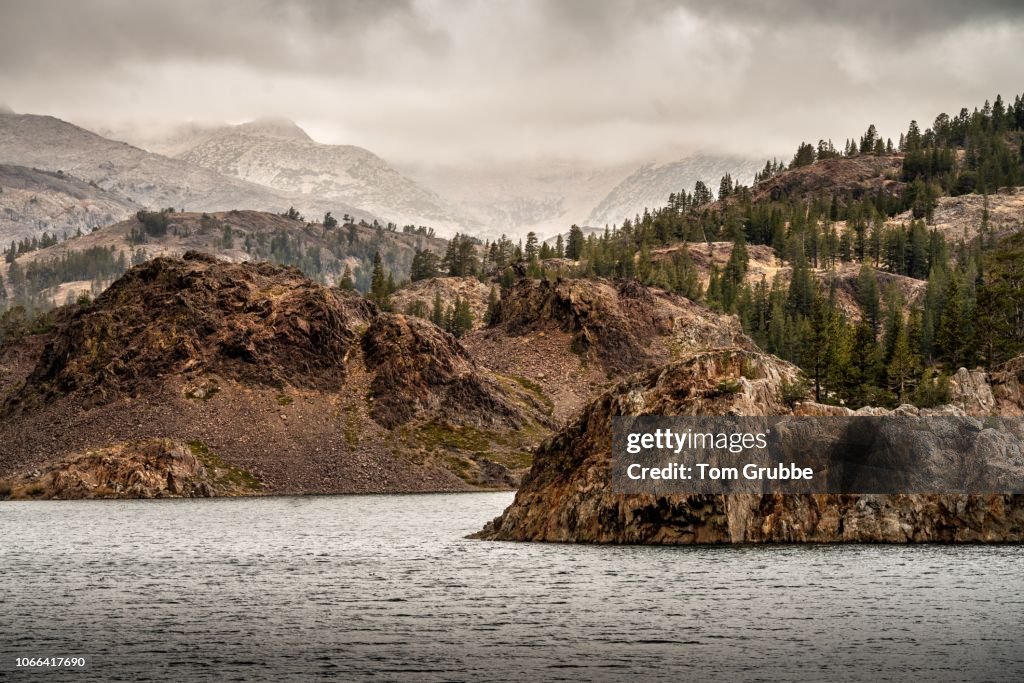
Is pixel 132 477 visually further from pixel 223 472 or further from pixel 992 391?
pixel 992 391

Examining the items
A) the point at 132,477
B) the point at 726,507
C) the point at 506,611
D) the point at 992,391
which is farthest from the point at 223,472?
the point at 506,611

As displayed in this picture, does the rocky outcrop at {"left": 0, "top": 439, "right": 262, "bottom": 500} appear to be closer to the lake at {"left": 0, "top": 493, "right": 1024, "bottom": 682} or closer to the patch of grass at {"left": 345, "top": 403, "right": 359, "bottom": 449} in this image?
the patch of grass at {"left": 345, "top": 403, "right": 359, "bottom": 449}

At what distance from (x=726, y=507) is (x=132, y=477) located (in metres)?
115

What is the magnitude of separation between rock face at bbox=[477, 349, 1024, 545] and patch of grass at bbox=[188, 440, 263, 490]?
9507 cm

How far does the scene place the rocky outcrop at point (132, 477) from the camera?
169m

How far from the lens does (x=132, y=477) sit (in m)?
170

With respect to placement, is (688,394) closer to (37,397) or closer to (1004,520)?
(1004,520)

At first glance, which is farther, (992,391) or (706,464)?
(992,391)

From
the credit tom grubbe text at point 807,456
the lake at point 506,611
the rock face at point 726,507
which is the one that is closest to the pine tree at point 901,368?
the credit tom grubbe text at point 807,456

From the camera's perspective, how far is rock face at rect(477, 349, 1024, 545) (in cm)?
8619

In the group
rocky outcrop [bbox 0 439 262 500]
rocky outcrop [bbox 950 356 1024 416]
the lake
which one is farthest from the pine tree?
rocky outcrop [bbox 0 439 262 500]

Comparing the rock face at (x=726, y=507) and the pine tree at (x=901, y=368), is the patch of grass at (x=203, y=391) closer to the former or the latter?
the rock face at (x=726, y=507)

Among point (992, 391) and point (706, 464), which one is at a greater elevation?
point (992, 391)

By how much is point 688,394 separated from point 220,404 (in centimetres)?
12394
